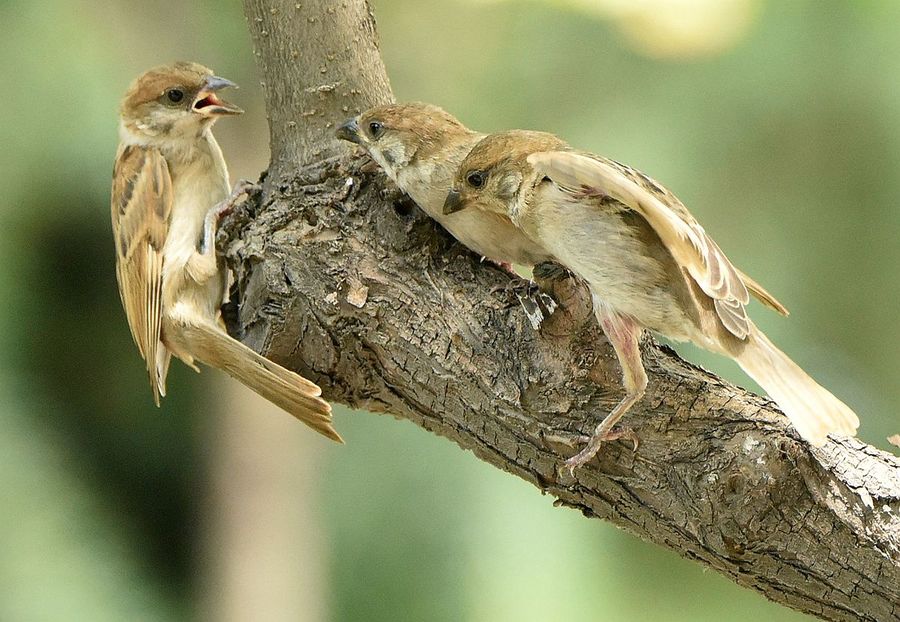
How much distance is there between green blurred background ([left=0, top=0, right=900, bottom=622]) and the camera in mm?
2162

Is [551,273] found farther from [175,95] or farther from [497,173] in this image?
[175,95]

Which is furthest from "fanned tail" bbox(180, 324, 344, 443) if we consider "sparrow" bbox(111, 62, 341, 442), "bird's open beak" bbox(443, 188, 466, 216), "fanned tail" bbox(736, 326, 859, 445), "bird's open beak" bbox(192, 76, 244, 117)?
"fanned tail" bbox(736, 326, 859, 445)

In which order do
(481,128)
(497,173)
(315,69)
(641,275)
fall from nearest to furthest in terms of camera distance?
(641,275) → (497,173) → (315,69) → (481,128)

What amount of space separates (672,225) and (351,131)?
562 millimetres

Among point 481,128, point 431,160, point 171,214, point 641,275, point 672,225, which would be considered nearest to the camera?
point 672,225

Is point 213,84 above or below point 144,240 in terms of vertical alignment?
above

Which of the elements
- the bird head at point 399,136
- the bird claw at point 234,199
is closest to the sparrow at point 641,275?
the bird head at point 399,136

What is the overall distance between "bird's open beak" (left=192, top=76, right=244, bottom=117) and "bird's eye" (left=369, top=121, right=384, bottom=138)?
0.30 meters

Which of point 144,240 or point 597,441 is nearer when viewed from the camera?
point 597,441

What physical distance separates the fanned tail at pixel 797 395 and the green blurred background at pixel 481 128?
112 centimetres

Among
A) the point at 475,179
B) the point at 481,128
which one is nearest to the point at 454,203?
the point at 475,179

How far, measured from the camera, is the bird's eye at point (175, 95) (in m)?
1.61

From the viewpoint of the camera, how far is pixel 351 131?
1387 millimetres

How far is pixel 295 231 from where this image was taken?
1.34 m
